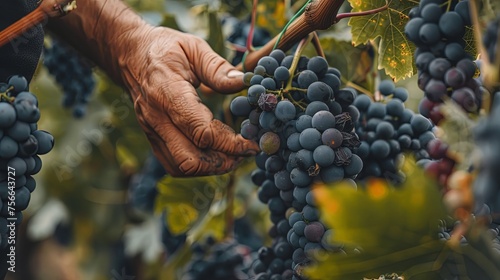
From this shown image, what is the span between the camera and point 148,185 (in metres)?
1.86

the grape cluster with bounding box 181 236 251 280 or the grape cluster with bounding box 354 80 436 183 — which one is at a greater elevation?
the grape cluster with bounding box 354 80 436 183

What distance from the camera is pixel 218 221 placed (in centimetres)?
174

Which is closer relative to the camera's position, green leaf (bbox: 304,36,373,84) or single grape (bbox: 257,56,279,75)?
single grape (bbox: 257,56,279,75)

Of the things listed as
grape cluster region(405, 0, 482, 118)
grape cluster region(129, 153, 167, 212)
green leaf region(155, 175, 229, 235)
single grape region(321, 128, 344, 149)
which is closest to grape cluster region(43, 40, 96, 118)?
grape cluster region(129, 153, 167, 212)

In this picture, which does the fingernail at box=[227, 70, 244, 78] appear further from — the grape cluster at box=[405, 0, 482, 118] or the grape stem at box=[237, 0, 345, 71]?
the grape cluster at box=[405, 0, 482, 118]

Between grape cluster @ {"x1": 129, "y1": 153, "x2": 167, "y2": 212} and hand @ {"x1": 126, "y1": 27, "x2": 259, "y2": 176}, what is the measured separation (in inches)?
26.1

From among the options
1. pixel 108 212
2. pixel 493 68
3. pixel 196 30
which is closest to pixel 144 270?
pixel 108 212

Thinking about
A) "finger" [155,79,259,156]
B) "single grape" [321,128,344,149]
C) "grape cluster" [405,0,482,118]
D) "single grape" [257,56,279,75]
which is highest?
"grape cluster" [405,0,482,118]

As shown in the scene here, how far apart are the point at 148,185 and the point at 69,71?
1.21ft

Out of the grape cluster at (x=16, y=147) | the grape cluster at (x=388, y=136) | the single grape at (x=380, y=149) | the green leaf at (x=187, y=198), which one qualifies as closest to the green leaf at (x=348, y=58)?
the grape cluster at (x=388, y=136)

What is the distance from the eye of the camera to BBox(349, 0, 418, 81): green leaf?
1028mm

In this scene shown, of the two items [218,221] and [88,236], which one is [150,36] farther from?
[88,236]

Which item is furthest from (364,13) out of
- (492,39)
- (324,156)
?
(492,39)

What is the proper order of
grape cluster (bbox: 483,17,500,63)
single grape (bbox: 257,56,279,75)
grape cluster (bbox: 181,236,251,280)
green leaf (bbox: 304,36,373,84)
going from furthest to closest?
grape cluster (bbox: 181,236,251,280)
green leaf (bbox: 304,36,373,84)
single grape (bbox: 257,56,279,75)
grape cluster (bbox: 483,17,500,63)
